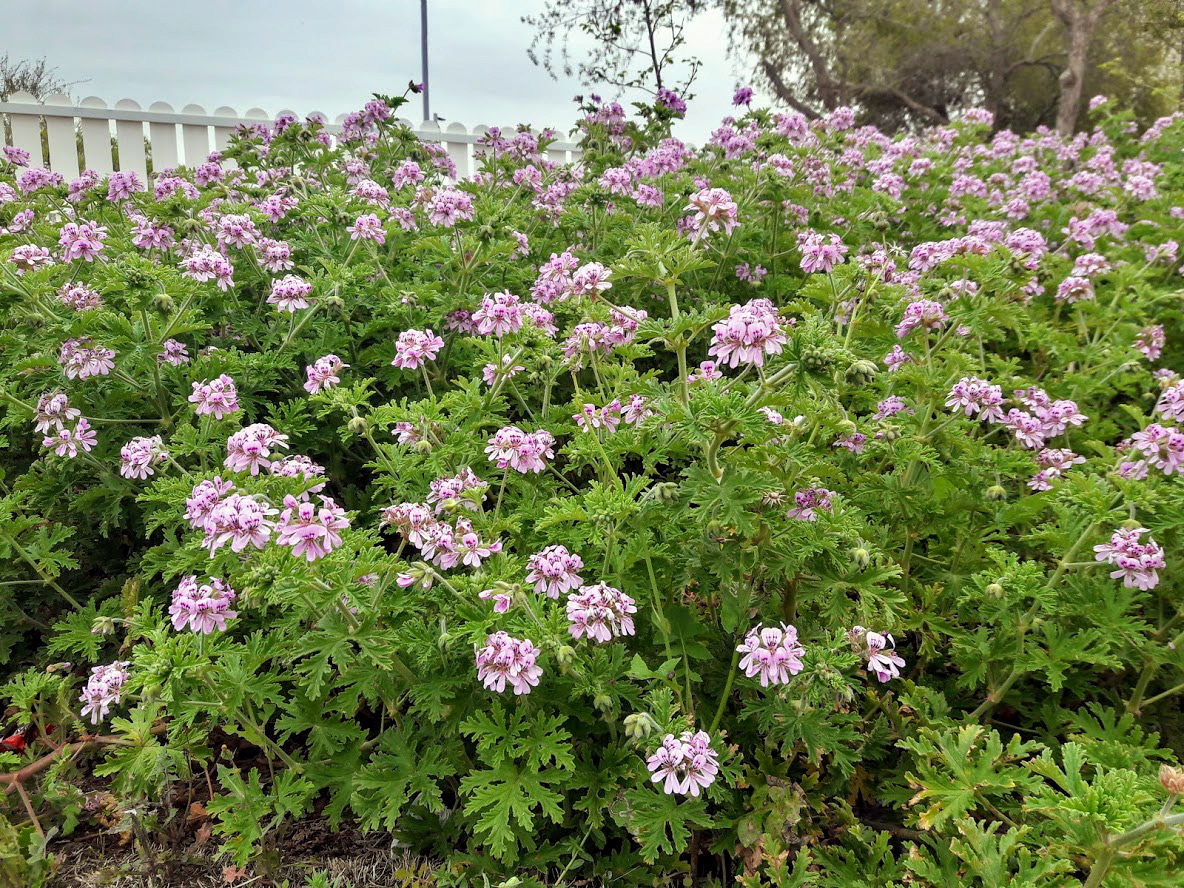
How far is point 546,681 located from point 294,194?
13.1 ft

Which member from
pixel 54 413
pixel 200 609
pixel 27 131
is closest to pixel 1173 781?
pixel 200 609

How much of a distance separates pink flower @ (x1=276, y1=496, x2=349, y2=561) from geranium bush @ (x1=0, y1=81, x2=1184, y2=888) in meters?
0.01

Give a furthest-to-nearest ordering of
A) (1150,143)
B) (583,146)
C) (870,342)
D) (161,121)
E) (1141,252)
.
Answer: (161,121) < (1150,143) < (583,146) < (1141,252) < (870,342)

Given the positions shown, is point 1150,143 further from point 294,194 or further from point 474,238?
point 294,194

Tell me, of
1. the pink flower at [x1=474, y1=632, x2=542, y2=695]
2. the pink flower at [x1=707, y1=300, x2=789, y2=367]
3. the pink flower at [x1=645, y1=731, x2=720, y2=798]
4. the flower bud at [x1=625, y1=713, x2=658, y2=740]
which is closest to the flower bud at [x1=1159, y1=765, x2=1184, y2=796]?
the pink flower at [x1=645, y1=731, x2=720, y2=798]

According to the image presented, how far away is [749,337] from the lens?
75.9 inches

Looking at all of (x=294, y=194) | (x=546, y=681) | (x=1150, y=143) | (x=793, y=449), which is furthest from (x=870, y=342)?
(x=1150, y=143)

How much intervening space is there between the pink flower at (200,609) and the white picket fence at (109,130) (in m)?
8.88

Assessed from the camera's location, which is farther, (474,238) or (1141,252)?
(1141,252)

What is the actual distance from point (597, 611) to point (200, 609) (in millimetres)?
1024

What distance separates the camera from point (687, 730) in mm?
1974

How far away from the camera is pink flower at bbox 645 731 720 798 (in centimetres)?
186

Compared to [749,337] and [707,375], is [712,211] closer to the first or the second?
[707,375]

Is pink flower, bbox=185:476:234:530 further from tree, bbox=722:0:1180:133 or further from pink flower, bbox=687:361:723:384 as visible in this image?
tree, bbox=722:0:1180:133
